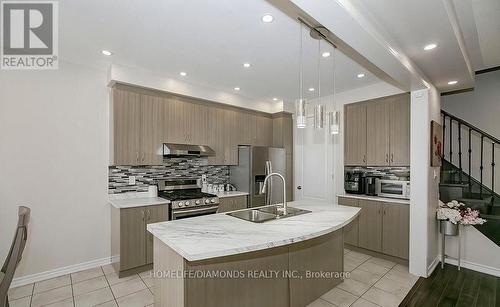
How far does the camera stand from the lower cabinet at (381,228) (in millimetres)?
3502

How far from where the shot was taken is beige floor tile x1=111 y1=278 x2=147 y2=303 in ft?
8.98

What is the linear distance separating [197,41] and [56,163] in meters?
2.40

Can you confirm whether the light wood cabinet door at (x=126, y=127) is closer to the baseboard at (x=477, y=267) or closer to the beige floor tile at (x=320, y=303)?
the beige floor tile at (x=320, y=303)

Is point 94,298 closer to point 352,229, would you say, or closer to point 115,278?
point 115,278

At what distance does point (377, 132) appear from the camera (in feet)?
13.3

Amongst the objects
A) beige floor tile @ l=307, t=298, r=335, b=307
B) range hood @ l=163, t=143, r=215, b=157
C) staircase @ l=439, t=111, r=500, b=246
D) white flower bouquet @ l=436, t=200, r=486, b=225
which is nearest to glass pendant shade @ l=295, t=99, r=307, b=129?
beige floor tile @ l=307, t=298, r=335, b=307

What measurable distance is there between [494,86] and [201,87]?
16.8 ft

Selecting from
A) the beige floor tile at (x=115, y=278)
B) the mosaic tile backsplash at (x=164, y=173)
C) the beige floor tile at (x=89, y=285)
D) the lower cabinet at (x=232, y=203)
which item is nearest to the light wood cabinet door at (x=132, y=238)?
the beige floor tile at (x=115, y=278)

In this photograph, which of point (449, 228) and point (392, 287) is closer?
point (392, 287)

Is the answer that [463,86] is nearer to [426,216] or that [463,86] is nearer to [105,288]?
[426,216]

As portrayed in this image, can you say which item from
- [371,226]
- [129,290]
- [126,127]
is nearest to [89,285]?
[129,290]

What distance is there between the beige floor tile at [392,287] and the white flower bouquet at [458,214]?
1.22m

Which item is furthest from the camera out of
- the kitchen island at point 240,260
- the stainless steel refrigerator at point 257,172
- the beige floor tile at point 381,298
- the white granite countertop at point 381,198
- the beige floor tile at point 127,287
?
the stainless steel refrigerator at point 257,172

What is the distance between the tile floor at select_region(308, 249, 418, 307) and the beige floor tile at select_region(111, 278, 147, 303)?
1966 mm
